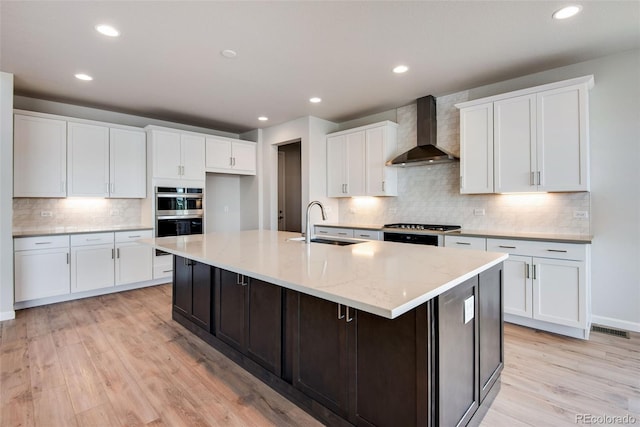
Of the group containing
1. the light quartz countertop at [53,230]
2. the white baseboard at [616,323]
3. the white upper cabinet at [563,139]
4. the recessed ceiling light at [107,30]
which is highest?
the recessed ceiling light at [107,30]

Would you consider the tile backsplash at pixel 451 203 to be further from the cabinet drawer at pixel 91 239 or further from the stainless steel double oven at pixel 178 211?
the cabinet drawer at pixel 91 239

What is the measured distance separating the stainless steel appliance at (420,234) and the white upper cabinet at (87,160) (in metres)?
4.10

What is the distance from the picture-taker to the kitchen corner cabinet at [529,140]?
114 inches

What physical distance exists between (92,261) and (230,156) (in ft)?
8.64

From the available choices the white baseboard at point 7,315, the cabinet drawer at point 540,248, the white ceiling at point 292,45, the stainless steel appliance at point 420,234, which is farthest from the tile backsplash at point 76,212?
the cabinet drawer at point 540,248

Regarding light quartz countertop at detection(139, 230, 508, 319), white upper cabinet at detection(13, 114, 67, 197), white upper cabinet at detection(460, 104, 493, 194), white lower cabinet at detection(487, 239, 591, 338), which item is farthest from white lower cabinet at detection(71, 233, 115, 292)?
white lower cabinet at detection(487, 239, 591, 338)

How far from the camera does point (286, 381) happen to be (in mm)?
1881

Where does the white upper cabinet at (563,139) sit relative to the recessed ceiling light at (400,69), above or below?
below

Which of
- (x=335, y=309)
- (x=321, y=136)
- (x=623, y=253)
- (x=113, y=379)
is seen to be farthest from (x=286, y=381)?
(x=321, y=136)

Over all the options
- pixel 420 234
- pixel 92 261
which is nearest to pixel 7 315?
pixel 92 261

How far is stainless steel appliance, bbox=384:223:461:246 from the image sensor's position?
11.7 feet

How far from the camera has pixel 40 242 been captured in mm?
3652

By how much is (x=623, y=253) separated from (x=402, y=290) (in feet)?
10.4

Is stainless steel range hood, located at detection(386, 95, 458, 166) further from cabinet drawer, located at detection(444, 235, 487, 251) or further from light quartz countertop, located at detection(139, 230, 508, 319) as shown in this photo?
→ light quartz countertop, located at detection(139, 230, 508, 319)
